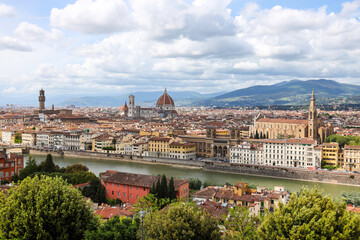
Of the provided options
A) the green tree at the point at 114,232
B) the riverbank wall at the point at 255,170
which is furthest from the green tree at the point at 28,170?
the riverbank wall at the point at 255,170

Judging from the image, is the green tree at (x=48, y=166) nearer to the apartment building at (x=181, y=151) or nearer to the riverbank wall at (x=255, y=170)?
the riverbank wall at (x=255, y=170)

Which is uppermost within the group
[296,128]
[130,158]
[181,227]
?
[296,128]

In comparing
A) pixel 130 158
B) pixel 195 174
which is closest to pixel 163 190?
pixel 195 174

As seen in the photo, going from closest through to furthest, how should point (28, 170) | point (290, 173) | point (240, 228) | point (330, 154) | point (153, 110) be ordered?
point (240, 228) → point (28, 170) → point (290, 173) → point (330, 154) → point (153, 110)

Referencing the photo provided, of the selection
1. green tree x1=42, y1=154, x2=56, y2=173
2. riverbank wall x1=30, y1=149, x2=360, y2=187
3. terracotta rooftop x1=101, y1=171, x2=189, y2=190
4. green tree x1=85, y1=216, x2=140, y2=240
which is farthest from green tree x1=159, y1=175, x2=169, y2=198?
riverbank wall x1=30, y1=149, x2=360, y2=187

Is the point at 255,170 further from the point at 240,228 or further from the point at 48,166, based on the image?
the point at 240,228
